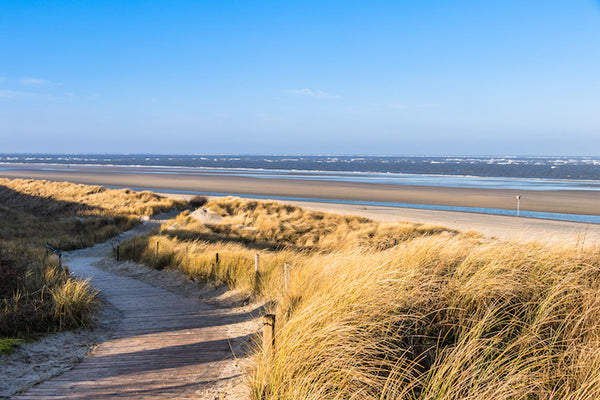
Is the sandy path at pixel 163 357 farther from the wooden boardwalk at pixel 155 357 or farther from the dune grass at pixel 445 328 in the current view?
the dune grass at pixel 445 328

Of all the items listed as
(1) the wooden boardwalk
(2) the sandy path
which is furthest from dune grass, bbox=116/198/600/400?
(1) the wooden boardwalk

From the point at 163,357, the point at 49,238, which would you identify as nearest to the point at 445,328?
the point at 163,357

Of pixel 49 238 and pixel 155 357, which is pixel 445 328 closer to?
pixel 155 357

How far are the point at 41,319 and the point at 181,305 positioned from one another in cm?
292

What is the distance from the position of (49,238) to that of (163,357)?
20.3 metres

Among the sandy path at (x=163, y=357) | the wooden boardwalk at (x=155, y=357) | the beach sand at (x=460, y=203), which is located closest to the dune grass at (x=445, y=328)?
the sandy path at (x=163, y=357)

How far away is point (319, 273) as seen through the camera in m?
7.25

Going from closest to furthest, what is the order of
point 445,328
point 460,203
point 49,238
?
point 445,328
point 49,238
point 460,203

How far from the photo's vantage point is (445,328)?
4934 millimetres

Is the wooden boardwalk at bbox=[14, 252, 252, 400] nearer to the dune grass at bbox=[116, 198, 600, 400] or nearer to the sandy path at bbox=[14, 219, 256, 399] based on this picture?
the sandy path at bbox=[14, 219, 256, 399]

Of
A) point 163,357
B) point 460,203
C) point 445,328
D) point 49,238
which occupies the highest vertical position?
point 445,328

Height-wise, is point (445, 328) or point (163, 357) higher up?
point (445, 328)

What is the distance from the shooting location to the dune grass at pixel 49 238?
7.46m

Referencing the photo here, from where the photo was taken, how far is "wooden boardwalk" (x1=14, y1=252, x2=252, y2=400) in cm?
518
